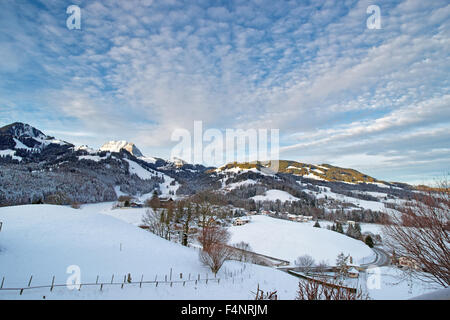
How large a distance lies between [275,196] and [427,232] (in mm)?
161820

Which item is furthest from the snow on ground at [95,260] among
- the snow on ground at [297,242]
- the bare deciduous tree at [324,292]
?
the snow on ground at [297,242]

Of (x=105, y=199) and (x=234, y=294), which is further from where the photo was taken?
(x=105, y=199)

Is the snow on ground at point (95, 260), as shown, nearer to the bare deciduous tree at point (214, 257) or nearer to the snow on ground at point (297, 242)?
the bare deciduous tree at point (214, 257)

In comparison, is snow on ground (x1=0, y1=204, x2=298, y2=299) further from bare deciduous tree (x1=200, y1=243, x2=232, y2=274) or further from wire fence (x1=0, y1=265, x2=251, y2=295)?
bare deciduous tree (x1=200, y1=243, x2=232, y2=274)

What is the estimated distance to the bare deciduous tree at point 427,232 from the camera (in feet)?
23.6

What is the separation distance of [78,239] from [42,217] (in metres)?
6.78

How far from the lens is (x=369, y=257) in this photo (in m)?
47.9

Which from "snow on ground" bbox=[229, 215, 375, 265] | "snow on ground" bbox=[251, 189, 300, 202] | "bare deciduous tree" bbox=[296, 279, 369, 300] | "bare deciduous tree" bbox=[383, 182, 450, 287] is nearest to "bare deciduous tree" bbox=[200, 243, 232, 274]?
"bare deciduous tree" bbox=[383, 182, 450, 287]

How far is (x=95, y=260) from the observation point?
15.7 meters

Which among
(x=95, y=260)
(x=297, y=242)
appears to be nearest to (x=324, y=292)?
(x=95, y=260)

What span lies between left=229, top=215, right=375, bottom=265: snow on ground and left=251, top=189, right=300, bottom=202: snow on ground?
96348 millimetres

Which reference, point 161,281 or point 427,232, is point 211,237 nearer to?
point 161,281
